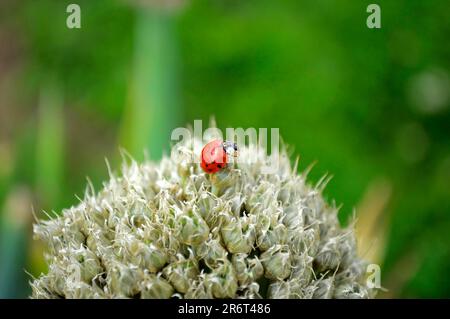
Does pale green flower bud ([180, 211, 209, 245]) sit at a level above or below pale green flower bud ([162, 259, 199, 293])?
above

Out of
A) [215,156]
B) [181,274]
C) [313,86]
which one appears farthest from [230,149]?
[313,86]

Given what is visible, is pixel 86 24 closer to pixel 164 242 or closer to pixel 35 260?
pixel 35 260

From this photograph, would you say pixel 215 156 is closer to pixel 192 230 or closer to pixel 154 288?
pixel 192 230

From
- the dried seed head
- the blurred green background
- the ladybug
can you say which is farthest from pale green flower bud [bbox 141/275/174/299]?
the blurred green background

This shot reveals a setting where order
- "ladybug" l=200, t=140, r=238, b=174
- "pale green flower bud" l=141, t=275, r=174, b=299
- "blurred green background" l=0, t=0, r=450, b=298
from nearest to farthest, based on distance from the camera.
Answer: "pale green flower bud" l=141, t=275, r=174, b=299, "ladybug" l=200, t=140, r=238, b=174, "blurred green background" l=0, t=0, r=450, b=298

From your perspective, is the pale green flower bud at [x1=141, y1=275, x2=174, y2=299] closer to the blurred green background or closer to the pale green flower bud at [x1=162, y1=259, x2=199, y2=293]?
the pale green flower bud at [x1=162, y1=259, x2=199, y2=293]

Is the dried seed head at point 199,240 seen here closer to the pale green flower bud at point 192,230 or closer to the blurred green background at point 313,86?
the pale green flower bud at point 192,230
